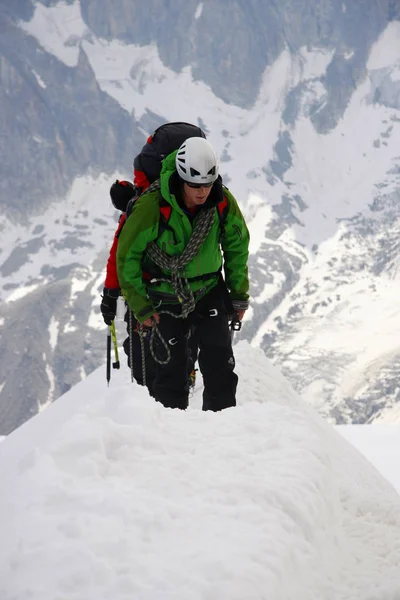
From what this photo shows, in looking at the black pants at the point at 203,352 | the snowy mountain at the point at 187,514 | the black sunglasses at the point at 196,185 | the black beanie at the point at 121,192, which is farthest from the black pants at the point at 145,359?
the snowy mountain at the point at 187,514

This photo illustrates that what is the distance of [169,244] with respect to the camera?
17.4 ft

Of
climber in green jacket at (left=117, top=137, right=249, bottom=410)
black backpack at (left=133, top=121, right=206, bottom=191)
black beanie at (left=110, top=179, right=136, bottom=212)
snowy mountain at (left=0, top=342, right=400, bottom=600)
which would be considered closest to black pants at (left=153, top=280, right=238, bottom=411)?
climber in green jacket at (left=117, top=137, right=249, bottom=410)

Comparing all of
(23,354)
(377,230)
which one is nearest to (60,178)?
(23,354)

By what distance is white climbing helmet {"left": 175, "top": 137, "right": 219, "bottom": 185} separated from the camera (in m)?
4.94

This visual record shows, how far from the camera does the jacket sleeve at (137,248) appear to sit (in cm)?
520

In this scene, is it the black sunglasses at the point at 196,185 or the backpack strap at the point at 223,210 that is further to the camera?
the backpack strap at the point at 223,210

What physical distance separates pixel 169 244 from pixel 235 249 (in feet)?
2.18

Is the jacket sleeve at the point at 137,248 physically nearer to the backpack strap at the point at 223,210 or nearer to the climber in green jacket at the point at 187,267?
the climber in green jacket at the point at 187,267

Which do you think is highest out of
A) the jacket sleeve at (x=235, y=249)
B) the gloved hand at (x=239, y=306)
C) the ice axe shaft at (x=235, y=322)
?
the jacket sleeve at (x=235, y=249)

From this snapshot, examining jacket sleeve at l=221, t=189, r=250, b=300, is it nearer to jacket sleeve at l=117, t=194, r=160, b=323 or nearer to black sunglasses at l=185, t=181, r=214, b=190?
black sunglasses at l=185, t=181, r=214, b=190

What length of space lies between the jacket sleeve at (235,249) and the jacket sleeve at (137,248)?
65 centimetres

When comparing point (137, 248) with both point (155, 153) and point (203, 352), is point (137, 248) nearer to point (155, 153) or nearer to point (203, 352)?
point (155, 153)

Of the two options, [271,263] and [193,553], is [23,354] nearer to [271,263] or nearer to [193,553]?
[271,263]

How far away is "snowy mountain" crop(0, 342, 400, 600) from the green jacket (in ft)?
5.44
